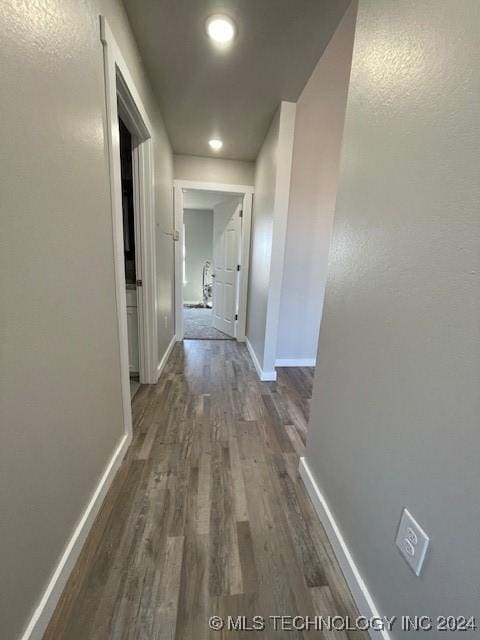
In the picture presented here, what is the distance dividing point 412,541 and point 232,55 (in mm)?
2533

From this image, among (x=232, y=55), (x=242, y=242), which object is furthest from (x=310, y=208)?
(x=232, y=55)

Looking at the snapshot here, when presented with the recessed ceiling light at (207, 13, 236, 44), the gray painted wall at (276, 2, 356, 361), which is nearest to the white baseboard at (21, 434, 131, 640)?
the gray painted wall at (276, 2, 356, 361)

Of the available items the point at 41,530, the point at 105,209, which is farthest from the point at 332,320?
the point at 41,530

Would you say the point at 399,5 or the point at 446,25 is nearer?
the point at 446,25

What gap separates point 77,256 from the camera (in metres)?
1.00

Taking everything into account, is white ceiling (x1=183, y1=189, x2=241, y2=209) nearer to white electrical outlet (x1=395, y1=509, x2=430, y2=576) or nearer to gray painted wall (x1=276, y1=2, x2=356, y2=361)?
gray painted wall (x1=276, y1=2, x2=356, y2=361)

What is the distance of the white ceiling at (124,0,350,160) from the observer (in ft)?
4.46

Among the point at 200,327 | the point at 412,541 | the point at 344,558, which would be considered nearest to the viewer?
the point at 412,541

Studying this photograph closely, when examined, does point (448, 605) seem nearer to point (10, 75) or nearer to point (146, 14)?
point (10, 75)

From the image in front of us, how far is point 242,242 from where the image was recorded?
353 cm

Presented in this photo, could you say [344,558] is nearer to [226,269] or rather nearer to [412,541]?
[412,541]

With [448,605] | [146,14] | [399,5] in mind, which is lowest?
[448,605]

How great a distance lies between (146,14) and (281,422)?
2636mm

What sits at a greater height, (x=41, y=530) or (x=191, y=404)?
(x=41, y=530)
